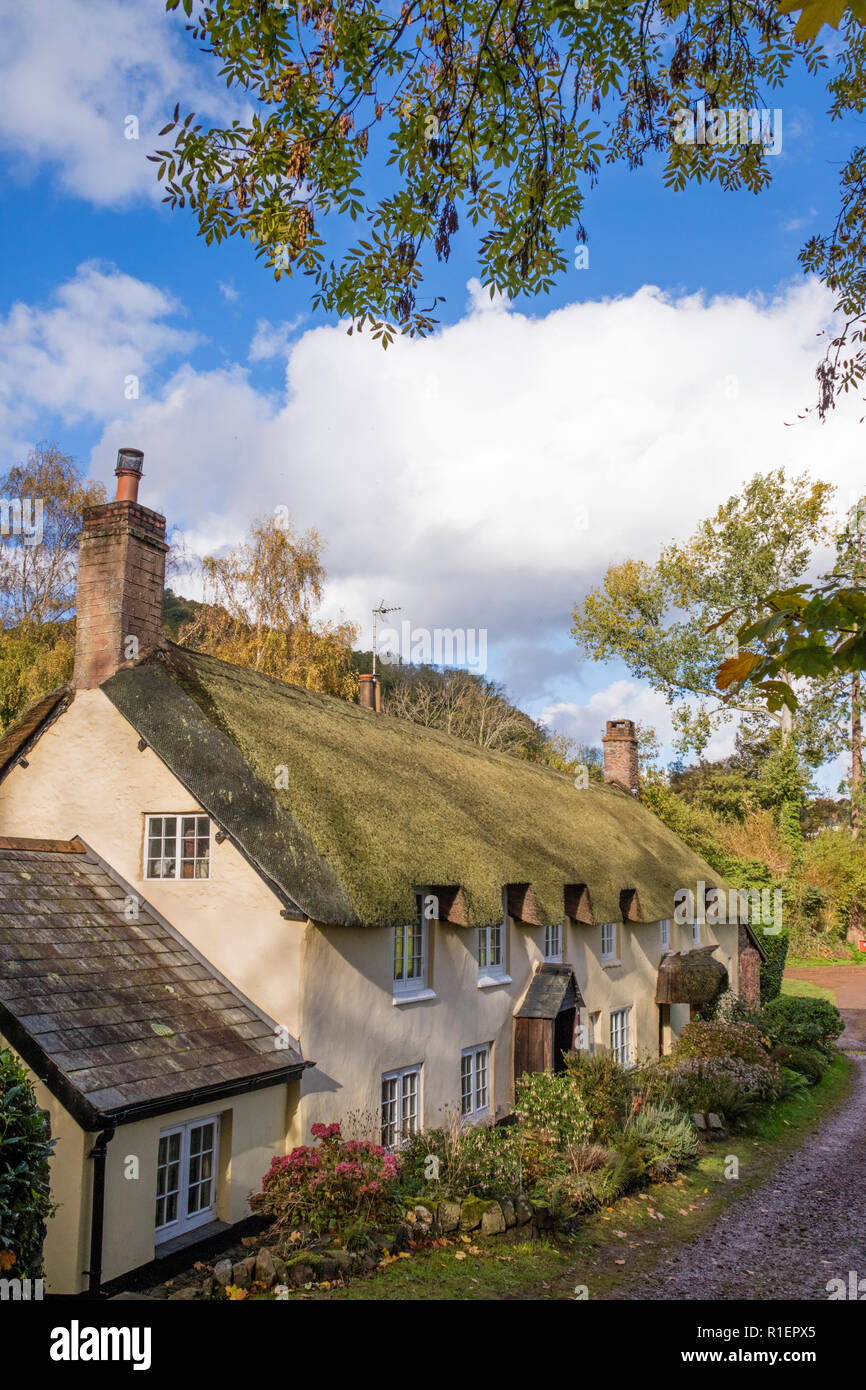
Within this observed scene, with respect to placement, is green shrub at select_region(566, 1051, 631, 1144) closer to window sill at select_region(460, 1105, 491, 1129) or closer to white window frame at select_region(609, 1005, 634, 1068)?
window sill at select_region(460, 1105, 491, 1129)

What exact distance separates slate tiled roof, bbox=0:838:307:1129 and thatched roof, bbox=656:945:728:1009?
43.2 ft

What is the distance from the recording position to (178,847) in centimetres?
1137

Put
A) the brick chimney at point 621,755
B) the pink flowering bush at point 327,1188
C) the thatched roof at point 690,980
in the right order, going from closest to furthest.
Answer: the pink flowering bush at point 327,1188
the thatched roof at point 690,980
the brick chimney at point 621,755

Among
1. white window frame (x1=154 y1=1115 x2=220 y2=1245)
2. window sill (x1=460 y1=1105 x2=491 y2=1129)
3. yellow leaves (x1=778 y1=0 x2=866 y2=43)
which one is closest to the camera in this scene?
yellow leaves (x1=778 y1=0 x2=866 y2=43)

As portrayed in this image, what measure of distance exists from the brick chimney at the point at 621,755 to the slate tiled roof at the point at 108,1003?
1835cm

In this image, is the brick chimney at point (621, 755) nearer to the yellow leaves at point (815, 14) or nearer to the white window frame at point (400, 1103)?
the white window frame at point (400, 1103)

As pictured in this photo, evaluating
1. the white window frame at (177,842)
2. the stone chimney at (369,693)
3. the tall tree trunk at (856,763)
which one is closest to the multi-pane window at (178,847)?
the white window frame at (177,842)

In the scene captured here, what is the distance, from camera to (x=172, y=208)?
544cm

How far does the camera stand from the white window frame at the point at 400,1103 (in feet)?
37.7

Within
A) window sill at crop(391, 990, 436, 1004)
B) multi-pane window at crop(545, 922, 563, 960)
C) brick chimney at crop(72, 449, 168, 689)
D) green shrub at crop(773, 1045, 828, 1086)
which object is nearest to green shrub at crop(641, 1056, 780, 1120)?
green shrub at crop(773, 1045, 828, 1086)

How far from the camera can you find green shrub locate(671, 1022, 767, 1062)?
18.6m
